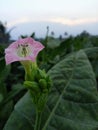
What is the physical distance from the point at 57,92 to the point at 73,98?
0.24ft

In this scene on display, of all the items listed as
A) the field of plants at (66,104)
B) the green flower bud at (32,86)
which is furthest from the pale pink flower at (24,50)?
the field of plants at (66,104)

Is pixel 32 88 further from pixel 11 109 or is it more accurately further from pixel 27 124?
pixel 11 109

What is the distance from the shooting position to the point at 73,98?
1347 mm

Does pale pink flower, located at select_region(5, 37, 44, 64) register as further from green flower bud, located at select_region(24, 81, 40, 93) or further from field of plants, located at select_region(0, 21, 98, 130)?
field of plants, located at select_region(0, 21, 98, 130)

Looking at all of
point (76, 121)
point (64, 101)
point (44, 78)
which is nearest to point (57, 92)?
point (64, 101)

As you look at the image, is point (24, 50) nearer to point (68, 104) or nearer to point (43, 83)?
point (43, 83)

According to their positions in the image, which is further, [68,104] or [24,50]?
[68,104]

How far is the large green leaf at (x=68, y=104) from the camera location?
1288mm

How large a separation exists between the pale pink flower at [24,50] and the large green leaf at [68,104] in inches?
11.4

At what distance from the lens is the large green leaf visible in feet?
4.23

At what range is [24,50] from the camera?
1.11m

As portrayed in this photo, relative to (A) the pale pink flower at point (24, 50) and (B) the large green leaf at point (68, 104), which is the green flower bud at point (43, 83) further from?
(B) the large green leaf at point (68, 104)

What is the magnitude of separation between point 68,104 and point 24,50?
12.5 inches

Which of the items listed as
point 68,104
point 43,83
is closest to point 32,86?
point 43,83
